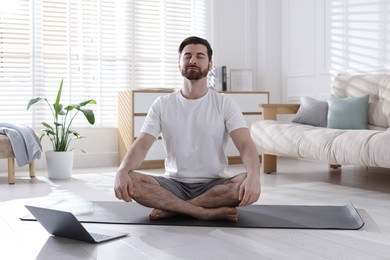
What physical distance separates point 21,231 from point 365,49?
3.58 m

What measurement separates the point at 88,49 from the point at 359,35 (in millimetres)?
2572

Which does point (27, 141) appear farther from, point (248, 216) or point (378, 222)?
point (378, 222)

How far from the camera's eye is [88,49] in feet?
17.2

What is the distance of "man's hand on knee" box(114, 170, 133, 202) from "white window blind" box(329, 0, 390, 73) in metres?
3.06

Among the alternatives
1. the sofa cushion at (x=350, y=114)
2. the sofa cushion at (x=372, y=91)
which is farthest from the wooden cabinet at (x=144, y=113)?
the sofa cushion at (x=350, y=114)

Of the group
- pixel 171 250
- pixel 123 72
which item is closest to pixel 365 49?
pixel 123 72

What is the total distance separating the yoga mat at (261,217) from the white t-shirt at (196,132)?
0.76 ft

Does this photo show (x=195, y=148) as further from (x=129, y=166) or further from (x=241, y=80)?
(x=241, y=80)

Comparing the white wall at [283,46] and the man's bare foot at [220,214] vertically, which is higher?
the white wall at [283,46]

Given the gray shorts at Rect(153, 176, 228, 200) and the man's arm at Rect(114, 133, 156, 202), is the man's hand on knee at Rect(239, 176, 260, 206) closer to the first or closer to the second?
the gray shorts at Rect(153, 176, 228, 200)

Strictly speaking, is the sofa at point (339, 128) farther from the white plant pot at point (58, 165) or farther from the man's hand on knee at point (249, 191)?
the white plant pot at point (58, 165)

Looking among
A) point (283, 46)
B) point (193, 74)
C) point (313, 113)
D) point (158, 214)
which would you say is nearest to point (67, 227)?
point (158, 214)

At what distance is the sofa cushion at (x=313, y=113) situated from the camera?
4.44 metres

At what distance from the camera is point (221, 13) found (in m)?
5.82
